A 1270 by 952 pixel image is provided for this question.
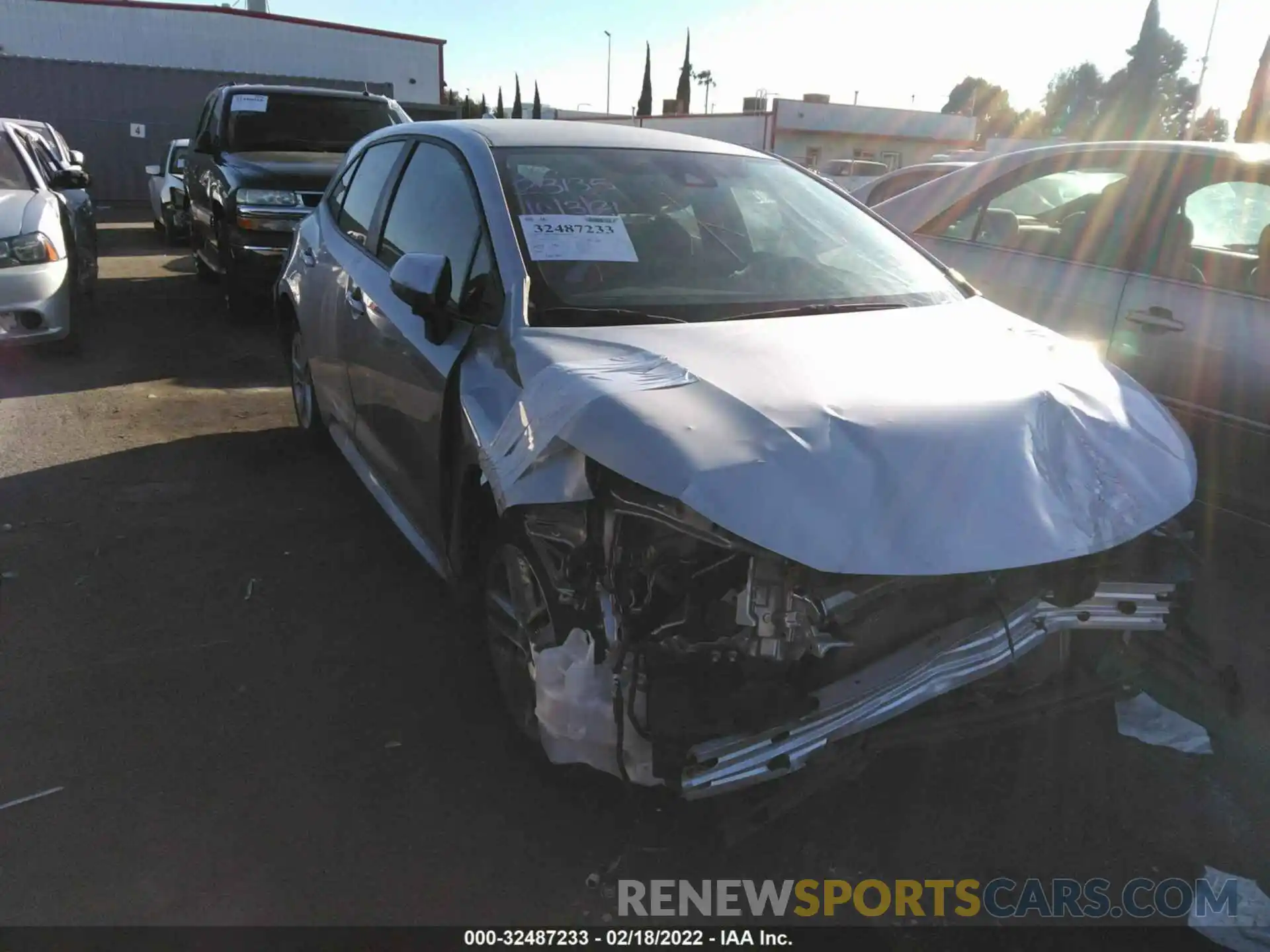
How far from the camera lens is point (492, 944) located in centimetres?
232

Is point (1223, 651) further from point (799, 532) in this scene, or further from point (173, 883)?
point (173, 883)

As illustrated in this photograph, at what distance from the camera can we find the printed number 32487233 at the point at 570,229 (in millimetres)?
3137

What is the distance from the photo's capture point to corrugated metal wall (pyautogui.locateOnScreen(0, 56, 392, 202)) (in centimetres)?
2192

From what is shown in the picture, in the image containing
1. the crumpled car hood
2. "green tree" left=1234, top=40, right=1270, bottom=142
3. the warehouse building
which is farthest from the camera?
the warehouse building

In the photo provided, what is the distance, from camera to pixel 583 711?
2.30 m

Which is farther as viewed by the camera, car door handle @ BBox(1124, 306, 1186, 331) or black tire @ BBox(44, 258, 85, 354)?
black tire @ BBox(44, 258, 85, 354)

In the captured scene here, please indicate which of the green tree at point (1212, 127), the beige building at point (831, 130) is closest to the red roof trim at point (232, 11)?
the beige building at point (831, 130)

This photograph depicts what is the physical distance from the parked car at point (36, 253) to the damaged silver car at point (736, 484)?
490 cm

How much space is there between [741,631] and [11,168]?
7.97 meters

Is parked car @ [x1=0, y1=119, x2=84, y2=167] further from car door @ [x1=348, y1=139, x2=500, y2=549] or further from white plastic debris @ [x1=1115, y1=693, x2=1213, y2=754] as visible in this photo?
white plastic debris @ [x1=1115, y1=693, x2=1213, y2=754]

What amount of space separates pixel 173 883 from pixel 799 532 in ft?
5.96

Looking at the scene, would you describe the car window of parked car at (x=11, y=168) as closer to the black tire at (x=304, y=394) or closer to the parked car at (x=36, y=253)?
the parked car at (x=36, y=253)

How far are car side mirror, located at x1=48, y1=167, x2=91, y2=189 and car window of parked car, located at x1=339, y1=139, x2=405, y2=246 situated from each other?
4.46m

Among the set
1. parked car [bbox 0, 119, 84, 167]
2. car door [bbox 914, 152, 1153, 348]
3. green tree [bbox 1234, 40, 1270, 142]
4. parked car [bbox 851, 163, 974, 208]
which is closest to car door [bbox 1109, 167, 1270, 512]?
car door [bbox 914, 152, 1153, 348]
